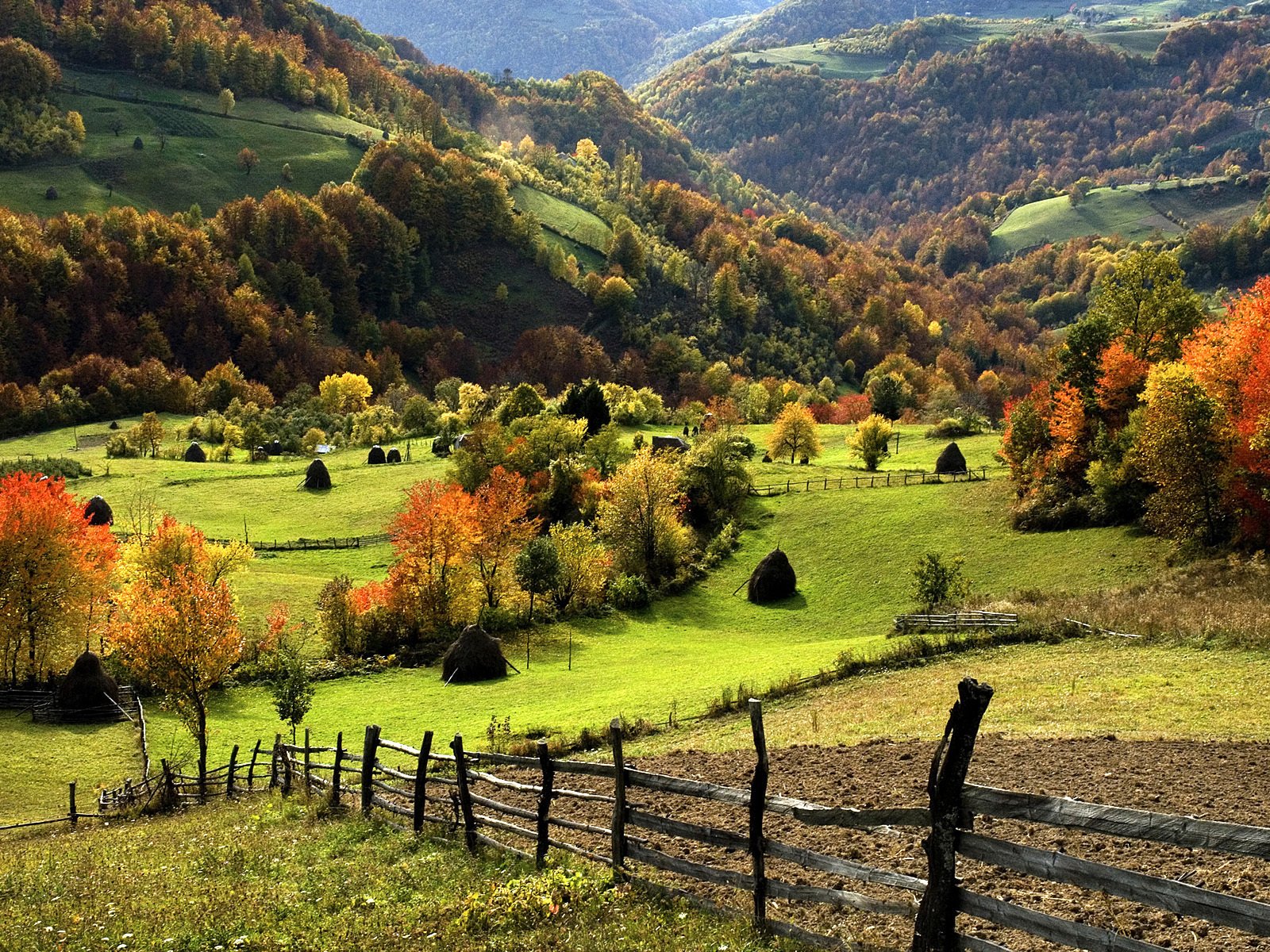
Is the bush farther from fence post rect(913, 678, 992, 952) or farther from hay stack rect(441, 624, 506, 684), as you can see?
fence post rect(913, 678, 992, 952)

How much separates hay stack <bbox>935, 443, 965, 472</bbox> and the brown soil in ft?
195

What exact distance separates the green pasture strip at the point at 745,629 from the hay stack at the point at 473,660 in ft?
3.61

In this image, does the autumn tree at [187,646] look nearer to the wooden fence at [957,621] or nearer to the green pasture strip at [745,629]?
the green pasture strip at [745,629]

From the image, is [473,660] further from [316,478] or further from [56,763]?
[316,478]

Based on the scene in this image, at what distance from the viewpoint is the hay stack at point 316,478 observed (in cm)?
8656

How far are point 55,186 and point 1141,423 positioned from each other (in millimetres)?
204539

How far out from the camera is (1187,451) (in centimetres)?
4828

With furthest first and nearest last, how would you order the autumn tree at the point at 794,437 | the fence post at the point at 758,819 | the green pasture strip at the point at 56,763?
the autumn tree at the point at 794,437, the green pasture strip at the point at 56,763, the fence post at the point at 758,819

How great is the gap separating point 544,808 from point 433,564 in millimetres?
44401

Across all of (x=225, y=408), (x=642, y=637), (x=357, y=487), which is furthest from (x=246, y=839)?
(x=225, y=408)

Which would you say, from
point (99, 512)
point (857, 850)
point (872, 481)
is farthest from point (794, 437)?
point (857, 850)

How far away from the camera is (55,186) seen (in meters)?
183

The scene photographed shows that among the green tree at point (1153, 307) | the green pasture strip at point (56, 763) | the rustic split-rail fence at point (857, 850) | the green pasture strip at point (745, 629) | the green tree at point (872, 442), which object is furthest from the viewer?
the green tree at point (872, 442)

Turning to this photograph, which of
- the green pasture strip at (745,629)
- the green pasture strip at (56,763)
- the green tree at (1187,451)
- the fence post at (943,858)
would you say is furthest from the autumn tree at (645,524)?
the fence post at (943,858)
